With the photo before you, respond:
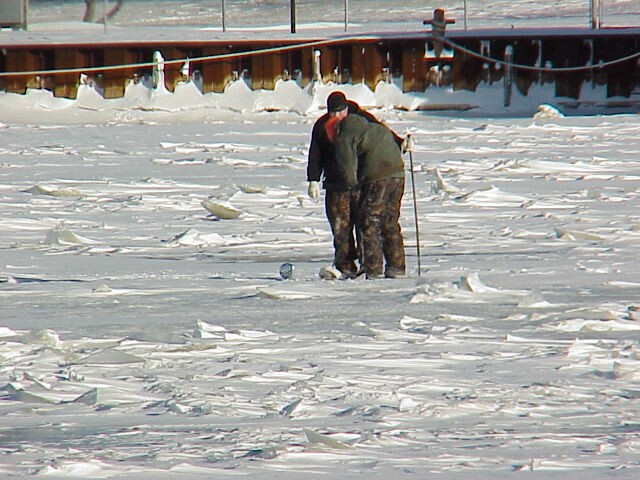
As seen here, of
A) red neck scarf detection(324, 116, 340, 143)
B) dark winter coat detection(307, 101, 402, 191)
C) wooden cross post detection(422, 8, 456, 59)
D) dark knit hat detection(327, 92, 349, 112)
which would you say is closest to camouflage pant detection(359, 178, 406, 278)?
dark winter coat detection(307, 101, 402, 191)

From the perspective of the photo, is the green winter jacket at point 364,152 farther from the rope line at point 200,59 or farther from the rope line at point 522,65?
the rope line at point 522,65

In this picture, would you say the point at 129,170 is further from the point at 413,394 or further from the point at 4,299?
the point at 413,394

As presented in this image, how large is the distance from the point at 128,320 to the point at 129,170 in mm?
9481

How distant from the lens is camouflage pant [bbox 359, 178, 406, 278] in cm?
1056

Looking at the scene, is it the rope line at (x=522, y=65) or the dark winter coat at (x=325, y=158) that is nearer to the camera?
the dark winter coat at (x=325, y=158)

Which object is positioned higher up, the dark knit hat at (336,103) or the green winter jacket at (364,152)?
the dark knit hat at (336,103)

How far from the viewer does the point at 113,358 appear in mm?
7777

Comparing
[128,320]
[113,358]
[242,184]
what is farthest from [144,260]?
[242,184]

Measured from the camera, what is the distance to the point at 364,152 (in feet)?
34.4

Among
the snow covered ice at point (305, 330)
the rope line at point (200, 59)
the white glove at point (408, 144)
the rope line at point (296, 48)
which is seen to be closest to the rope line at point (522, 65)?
the rope line at point (296, 48)

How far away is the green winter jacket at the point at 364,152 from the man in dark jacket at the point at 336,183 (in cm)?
6

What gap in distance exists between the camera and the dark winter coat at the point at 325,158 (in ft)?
34.4

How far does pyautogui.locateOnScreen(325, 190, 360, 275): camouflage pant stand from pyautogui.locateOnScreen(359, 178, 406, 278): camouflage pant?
97mm

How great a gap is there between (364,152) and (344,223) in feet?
1.99
